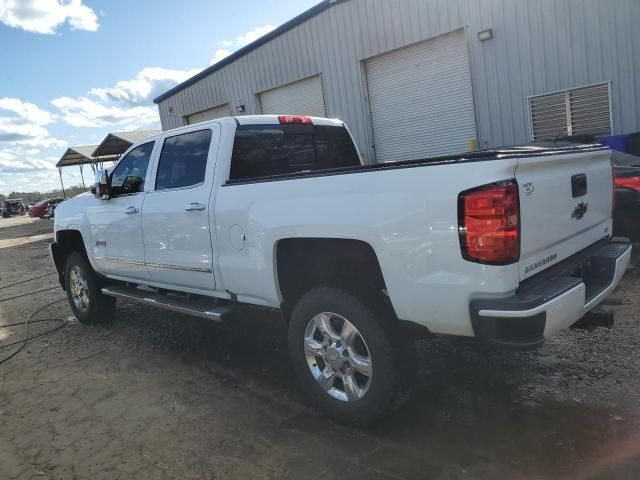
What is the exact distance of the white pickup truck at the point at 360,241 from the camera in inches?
95.7

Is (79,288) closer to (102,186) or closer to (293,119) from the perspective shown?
(102,186)

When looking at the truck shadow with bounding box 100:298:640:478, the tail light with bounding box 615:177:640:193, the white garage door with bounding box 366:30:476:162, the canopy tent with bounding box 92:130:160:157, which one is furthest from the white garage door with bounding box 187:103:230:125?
the truck shadow with bounding box 100:298:640:478

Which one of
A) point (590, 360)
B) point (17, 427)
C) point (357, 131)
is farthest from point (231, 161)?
point (357, 131)

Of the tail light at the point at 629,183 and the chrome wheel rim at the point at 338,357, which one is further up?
the tail light at the point at 629,183

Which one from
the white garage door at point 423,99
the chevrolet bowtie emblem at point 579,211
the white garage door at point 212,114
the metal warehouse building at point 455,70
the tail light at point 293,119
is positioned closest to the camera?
the chevrolet bowtie emblem at point 579,211

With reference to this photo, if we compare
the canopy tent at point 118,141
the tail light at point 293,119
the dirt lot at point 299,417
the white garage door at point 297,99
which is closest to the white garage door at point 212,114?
the white garage door at point 297,99

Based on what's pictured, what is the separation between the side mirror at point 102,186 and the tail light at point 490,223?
12.6ft

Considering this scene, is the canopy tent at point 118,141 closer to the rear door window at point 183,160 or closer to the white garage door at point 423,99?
the white garage door at point 423,99

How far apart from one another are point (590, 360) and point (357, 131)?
10022 millimetres

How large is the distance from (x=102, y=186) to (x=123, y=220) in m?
0.42

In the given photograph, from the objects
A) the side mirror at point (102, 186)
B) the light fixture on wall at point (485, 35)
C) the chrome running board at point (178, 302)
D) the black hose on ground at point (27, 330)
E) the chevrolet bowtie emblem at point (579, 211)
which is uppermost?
the light fixture on wall at point (485, 35)

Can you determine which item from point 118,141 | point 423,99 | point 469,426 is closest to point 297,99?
point 423,99

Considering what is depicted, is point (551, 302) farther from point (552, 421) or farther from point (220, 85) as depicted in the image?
point (220, 85)

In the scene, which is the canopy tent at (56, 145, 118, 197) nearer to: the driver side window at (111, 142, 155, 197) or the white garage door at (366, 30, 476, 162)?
the white garage door at (366, 30, 476, 162)
